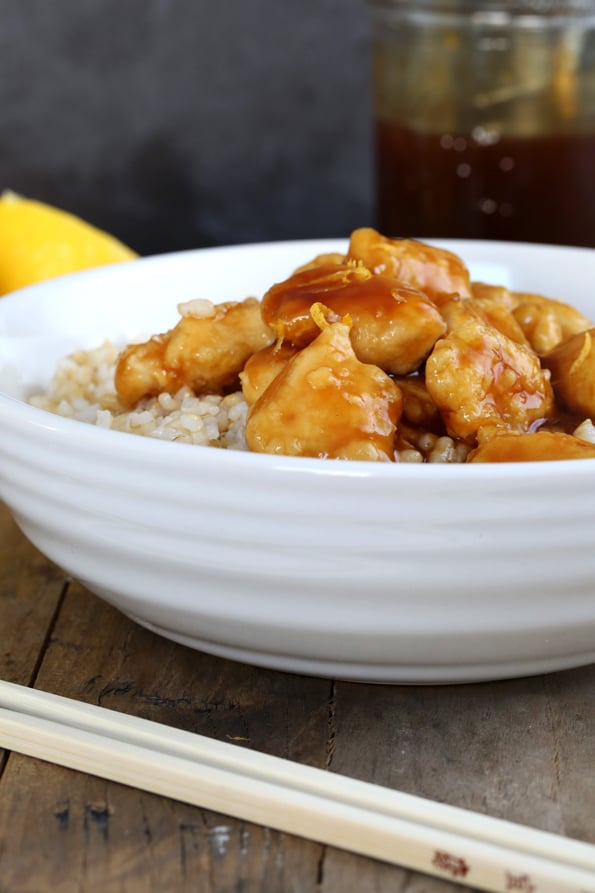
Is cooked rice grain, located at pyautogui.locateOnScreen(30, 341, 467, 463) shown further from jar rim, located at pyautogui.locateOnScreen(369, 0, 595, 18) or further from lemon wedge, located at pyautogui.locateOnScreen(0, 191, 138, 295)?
jar rim, located at pyautogui.locateOnScreen(369, 0, 595, 18)

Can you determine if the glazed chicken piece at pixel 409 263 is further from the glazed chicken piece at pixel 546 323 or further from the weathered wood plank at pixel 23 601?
the weathered wood plank at pixel 23 601

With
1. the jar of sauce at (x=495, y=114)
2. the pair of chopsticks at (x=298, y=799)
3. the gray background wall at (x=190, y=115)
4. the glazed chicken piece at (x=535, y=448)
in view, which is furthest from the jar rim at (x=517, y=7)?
the pair of chopsticks at (x=298, y=799)

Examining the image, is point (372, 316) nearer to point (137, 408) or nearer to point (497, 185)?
point (137, 408)

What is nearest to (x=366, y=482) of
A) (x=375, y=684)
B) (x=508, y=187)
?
(x=375, y=684)

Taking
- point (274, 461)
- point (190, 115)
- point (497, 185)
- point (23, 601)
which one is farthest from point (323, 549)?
point (190, 115)

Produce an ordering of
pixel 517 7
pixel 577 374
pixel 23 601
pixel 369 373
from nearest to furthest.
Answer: pixel 369 373, pixel 577 374, pixel 23 601, pixel 517 7
